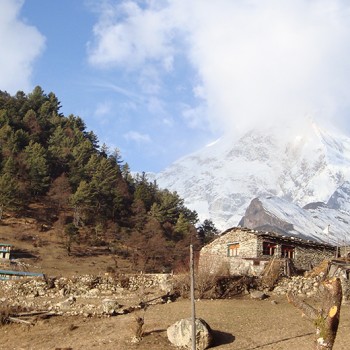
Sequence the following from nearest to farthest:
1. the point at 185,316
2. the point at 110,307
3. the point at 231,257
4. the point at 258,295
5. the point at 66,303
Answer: the point at 185,316 < the point at 110,307 < the point at 66,303 < the point at 258,295 < the point at 231,257

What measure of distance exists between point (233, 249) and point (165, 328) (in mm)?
21590

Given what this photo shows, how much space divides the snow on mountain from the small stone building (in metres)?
59.5

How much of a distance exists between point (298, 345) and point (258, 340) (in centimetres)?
176

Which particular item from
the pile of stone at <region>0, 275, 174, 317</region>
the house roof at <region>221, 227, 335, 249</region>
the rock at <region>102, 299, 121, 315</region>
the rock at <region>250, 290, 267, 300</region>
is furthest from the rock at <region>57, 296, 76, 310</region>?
the house roof at <region>221, 227, 335, 249</region>

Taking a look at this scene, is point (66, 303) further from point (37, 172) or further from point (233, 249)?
point (37, 172)

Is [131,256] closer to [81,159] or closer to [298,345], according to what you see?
[81,159]

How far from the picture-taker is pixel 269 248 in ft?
136

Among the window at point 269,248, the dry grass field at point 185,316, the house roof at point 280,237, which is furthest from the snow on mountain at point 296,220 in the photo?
the dry grass field at point 185,316

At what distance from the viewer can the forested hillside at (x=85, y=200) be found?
60781mm

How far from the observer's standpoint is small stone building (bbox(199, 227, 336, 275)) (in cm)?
4034

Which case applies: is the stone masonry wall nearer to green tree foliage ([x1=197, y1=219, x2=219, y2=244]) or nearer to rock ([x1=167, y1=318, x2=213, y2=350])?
rock ([x1=167, y1=318, x2=213, y2=350])

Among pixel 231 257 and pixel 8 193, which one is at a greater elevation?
pixel 8 193

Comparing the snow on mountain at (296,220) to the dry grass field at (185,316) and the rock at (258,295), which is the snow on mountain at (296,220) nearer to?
the rock at (258,295)

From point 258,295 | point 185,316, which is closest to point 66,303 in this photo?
point 185,316
